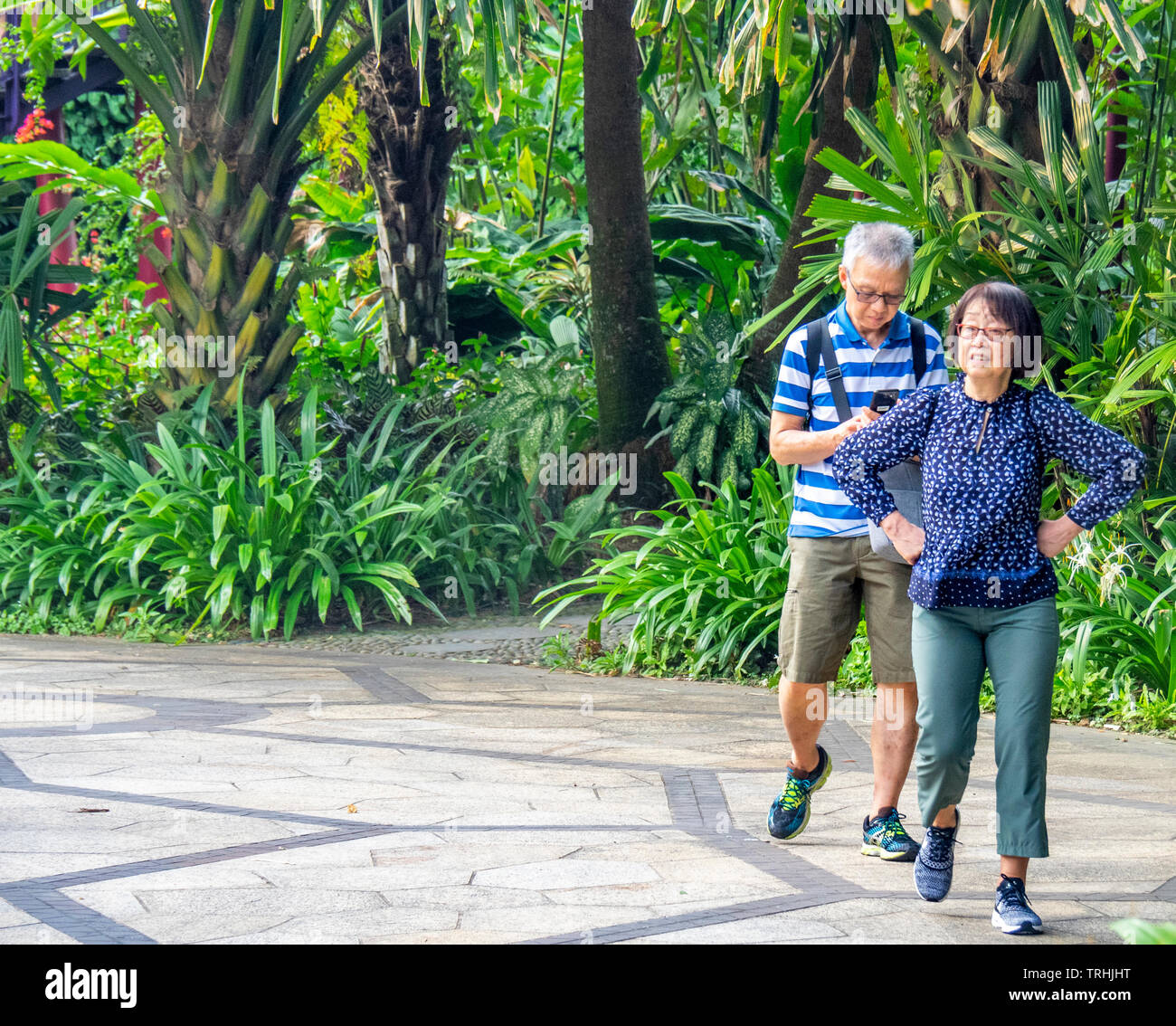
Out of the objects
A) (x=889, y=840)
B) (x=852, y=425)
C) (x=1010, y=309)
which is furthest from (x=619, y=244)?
(x=1010, y=309)

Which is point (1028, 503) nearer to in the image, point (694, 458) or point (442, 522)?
point (694, 458)

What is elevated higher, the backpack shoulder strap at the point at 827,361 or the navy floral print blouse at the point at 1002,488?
the backpack shoulder strap at the point at 827,361

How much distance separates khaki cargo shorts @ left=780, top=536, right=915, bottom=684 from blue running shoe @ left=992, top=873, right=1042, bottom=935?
71 centimetres

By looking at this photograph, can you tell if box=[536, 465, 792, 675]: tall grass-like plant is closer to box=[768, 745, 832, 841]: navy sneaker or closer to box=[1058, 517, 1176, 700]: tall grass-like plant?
box=[1058, 517, 1176, 700]: tall grass-like plant

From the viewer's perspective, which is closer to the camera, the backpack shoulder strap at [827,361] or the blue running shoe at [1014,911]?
the blue running shoe at [1014,911]

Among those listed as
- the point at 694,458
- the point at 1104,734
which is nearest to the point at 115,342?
the point at 694,458

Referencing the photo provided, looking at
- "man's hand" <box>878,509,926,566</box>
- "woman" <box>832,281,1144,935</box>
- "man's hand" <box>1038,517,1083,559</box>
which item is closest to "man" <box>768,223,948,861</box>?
"man's hand" <box>878,509,926,566</box>

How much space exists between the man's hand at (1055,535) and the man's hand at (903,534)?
31cm

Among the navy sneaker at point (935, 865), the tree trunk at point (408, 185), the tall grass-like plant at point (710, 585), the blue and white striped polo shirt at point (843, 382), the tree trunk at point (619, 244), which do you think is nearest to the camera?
the navy sneaker at point (935, 865)

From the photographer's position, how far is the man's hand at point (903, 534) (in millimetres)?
3719

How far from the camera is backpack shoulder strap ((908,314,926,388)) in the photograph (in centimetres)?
412

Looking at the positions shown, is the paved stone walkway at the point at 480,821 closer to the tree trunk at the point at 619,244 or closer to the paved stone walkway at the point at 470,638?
the paved stone walkway at the point at 470,638

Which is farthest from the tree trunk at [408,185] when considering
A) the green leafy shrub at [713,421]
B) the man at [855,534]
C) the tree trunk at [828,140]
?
the man at [855,534]
